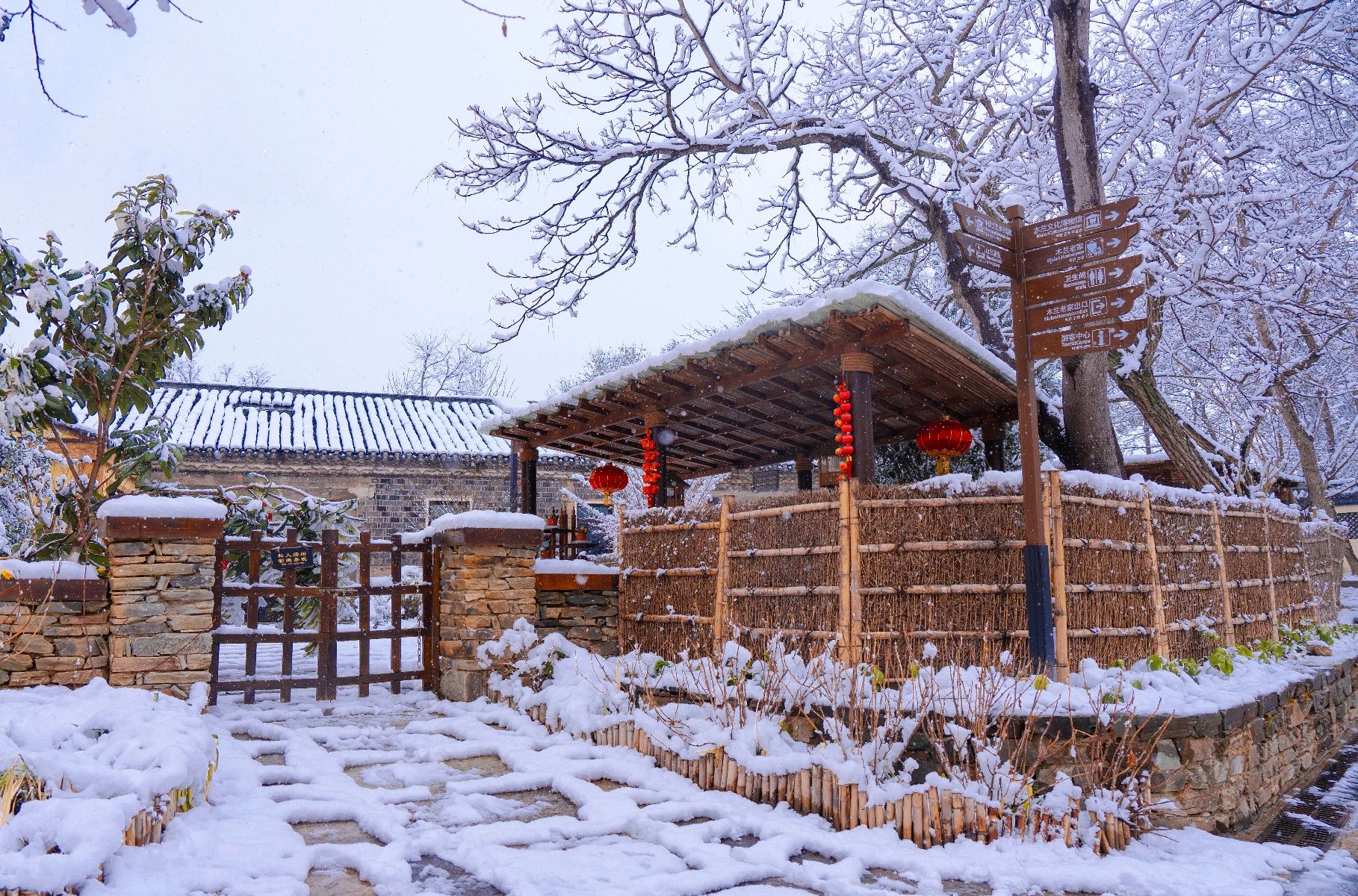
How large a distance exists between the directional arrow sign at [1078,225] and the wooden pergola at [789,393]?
0.82 m

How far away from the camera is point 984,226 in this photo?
5375 millimetres

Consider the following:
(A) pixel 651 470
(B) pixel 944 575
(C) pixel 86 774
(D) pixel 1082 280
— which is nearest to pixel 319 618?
(A) pixel 651 470

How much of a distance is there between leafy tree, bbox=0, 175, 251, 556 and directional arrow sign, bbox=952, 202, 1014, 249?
19.4 feet

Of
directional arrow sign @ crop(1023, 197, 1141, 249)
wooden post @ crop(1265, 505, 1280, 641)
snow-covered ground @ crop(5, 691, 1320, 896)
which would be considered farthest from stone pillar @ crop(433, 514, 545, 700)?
wooden post @ crop(1265, 505, 1280, 641)

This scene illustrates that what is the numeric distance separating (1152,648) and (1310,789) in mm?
2288

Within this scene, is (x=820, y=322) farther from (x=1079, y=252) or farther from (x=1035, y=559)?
(x=1035, y=559)

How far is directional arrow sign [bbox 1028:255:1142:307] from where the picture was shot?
521cm

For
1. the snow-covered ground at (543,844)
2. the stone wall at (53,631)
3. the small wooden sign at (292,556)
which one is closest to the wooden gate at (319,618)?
the small wooden sign at (292,556)

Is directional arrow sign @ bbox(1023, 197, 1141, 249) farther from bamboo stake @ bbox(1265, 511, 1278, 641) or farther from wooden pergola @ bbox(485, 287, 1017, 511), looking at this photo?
bamboo stake @ bbox(1265, 511, 1278, 641)

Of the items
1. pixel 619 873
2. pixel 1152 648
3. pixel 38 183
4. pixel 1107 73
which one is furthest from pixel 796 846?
pixel 1107 73

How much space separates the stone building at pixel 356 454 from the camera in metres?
16.3

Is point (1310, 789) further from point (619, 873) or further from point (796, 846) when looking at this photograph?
point (619, 873)

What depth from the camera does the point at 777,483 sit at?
795 inches

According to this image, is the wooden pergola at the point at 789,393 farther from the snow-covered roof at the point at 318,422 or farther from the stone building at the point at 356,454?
the snow-covered roof at the point at 318,422
